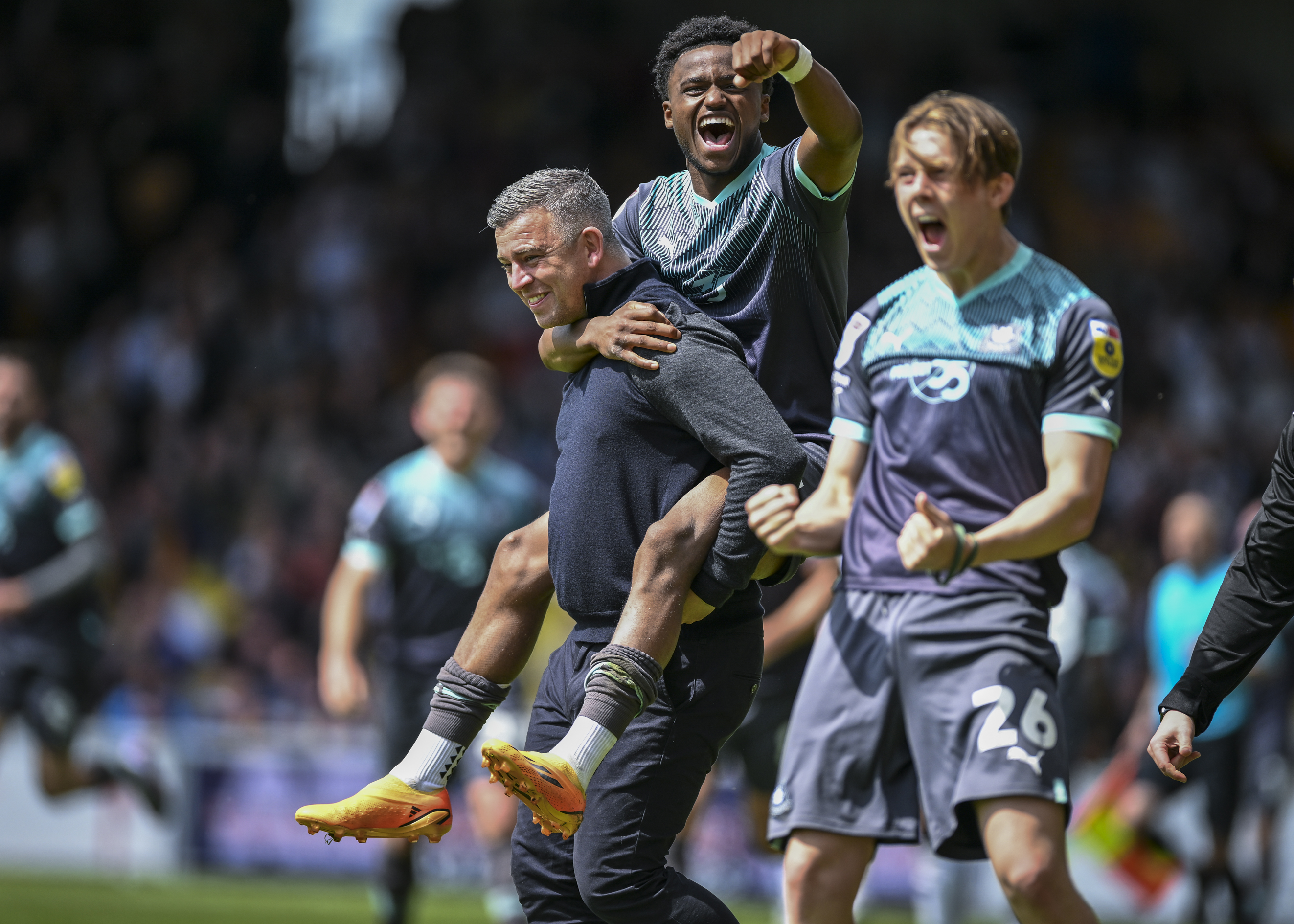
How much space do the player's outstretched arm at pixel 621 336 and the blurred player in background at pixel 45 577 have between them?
249 inches

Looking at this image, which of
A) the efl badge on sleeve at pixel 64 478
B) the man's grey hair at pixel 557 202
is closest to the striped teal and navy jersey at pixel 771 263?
the man's grey hair at pixel 557 202

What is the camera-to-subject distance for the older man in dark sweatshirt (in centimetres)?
377

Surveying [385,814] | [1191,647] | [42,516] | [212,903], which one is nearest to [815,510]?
[385,814]

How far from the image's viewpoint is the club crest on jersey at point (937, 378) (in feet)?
14.2

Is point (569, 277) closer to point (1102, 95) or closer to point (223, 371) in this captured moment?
point (223, 371)

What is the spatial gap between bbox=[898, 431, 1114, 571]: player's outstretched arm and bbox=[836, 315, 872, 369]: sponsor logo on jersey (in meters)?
0.64

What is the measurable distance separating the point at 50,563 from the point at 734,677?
6.71 metres

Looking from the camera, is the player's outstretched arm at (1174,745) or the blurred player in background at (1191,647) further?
the blurred player in background at (1191,647)

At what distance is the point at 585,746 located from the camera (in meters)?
3.60

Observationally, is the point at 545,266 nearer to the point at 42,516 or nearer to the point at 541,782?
the point at 541,782

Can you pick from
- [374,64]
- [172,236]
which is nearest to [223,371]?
[172,236]

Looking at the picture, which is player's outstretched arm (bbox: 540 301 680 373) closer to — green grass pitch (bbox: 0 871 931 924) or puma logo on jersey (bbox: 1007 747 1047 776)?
puma logo on jersey (bbox: 1007 747 1047 776)

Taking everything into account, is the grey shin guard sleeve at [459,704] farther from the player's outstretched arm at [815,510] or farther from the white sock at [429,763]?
the player's outstretched arm at [815,510]

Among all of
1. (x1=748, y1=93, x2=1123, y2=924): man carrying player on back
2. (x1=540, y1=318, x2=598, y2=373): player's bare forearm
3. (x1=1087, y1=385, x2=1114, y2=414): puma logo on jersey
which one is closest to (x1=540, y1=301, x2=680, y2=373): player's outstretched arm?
(x1=540, y1=318, x2=598, y2=373): player's bare forearm
